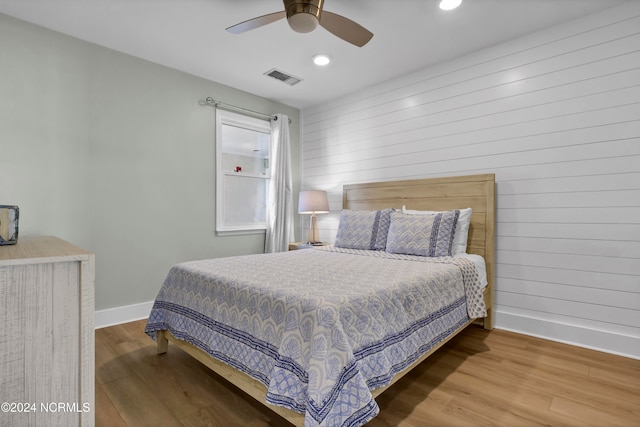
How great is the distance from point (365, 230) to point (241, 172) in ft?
5.96

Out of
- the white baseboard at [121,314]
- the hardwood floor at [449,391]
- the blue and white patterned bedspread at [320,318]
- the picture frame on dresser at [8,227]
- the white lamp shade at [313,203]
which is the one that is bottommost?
the hardwood floor at [449,391]

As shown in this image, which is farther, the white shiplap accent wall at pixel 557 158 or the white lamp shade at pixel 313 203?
the white lamp shade at pixel 313 203

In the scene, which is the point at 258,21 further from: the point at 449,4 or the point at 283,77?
the point at 283,77

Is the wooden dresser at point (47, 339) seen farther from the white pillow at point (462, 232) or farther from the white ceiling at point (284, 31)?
the white pillow at point (462, 232)

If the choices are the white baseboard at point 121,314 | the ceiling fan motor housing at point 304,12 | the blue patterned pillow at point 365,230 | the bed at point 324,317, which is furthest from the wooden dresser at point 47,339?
the blue patterned pillow at point 365,230

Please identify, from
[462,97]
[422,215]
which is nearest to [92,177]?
[422,215]

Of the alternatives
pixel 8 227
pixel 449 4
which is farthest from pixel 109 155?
pixel 449 4

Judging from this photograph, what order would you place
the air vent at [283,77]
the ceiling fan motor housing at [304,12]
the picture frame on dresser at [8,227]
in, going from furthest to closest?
the air vent at [283,77]
the ceiling fan motor housing at [304,12]
the picture frame on dresser at [8,227]

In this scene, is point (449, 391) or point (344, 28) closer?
point (449, 391)

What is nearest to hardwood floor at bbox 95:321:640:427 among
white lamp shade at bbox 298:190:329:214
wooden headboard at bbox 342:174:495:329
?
wooden headboard at bbox 342:174:495:329

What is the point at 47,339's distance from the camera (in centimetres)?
93

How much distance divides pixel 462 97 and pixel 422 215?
1274mm

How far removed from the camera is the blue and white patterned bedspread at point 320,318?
4.04 feet

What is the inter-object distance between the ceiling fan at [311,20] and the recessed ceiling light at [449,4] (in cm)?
65
